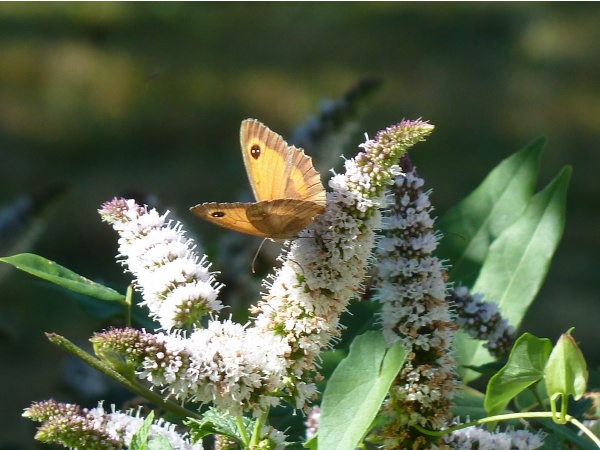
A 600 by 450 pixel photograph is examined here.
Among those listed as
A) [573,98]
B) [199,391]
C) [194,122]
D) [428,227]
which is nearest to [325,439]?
[199,391]

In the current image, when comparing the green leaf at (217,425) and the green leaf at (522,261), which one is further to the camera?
the green leaf at (522,261)

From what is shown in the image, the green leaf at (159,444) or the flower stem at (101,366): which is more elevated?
the flower stem at (101,366)

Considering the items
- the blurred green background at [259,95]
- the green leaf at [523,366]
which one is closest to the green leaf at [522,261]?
the green leaf at [523,366]

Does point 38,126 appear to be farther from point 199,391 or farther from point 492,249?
point 199,391

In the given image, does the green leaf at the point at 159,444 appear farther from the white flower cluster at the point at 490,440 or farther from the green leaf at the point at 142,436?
the white flower cluster at the point at 490,440

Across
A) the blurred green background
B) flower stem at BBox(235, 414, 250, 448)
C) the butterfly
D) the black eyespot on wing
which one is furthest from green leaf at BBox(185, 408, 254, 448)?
the blurred green background

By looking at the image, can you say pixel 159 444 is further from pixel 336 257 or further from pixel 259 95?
pixel 259 95

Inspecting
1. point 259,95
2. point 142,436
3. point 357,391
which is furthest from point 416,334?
point 259,95
